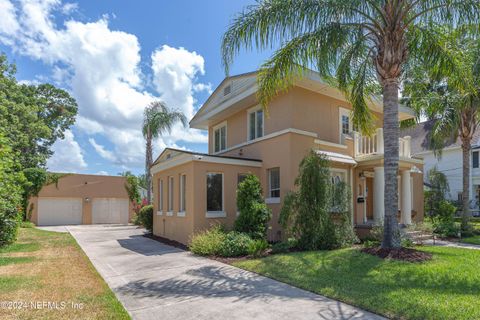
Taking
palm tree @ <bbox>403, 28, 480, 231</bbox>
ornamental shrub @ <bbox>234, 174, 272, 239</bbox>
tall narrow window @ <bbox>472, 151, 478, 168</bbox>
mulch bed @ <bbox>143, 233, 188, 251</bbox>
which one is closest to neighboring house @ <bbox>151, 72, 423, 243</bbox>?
mulch bed @ <bbox>143, 233, 188, 251</bbox>

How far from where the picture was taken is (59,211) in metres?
29.4

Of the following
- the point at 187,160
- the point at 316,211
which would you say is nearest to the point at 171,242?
the point at 187,160

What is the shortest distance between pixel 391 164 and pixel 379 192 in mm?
4844

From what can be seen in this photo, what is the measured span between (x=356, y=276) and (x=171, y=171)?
32.2 ft

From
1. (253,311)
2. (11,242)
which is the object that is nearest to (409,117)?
(253,311)

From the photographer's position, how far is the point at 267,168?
14164mm

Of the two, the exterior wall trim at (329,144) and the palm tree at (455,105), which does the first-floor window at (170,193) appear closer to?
the exterior wall trim at (329,144)

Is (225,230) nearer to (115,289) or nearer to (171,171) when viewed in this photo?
(171,171)

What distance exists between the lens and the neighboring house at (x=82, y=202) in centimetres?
2883

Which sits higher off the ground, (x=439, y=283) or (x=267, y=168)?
(x=267, y=168)

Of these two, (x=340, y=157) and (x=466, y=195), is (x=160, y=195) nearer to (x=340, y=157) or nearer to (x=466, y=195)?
(x=340, y=157)

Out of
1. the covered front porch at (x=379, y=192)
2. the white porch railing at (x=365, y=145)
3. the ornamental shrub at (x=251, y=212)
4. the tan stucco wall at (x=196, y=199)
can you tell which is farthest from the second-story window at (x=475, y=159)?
the ornamental shrub at (x=251, y=212)

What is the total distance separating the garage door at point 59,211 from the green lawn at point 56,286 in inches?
749

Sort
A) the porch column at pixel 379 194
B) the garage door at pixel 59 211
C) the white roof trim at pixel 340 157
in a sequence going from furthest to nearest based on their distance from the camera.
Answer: the garage door at pixel 59 211
the porch column at pixel 379 194
the white roof trim at pixel 340 157
